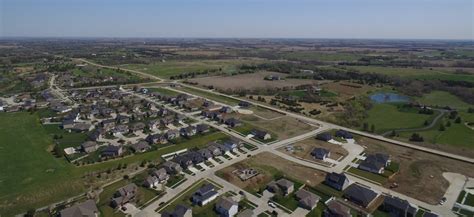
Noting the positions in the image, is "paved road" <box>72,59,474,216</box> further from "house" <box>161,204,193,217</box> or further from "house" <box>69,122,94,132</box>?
"house" <box>69,122,94,132</box>

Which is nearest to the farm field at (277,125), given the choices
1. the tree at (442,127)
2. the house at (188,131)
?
the house at (188,131)

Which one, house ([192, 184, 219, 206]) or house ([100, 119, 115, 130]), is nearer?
house ([192, 184, 219, 206])

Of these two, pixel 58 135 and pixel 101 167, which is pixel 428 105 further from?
pixel 58 135

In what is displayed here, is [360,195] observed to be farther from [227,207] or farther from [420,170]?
[227,207]

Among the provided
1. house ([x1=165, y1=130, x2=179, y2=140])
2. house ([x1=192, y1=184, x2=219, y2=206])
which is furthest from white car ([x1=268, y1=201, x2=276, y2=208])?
house ([x1=165, y1=130, x2=179, y2=140])

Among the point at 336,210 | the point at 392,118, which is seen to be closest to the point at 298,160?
the point at 336,210

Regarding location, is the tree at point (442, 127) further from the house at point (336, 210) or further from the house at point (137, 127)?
the house at point (137, 127)
